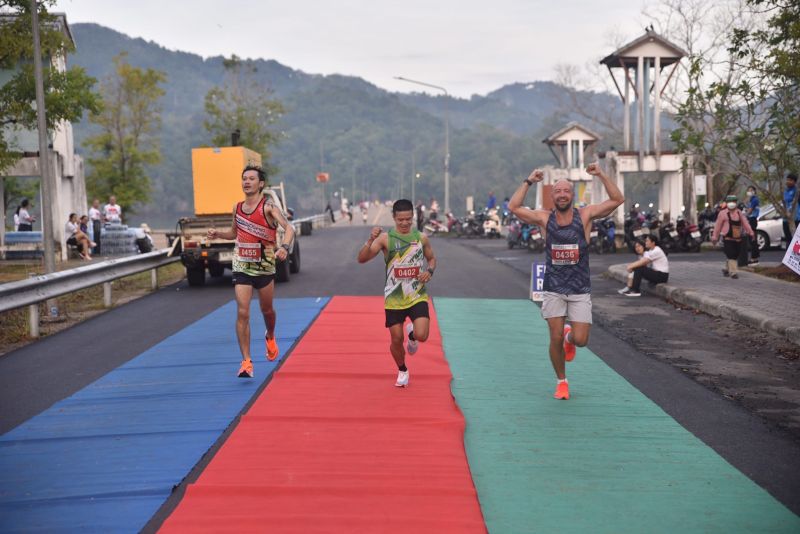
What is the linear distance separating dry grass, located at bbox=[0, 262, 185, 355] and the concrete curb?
1021cm

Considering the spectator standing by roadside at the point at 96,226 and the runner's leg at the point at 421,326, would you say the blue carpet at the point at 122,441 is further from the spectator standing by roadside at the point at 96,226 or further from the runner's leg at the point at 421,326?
the spectator standing by roadside at the point at 96,226

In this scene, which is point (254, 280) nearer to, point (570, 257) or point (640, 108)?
point (570, 257)

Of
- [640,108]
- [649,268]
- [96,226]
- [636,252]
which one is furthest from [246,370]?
[640,108]

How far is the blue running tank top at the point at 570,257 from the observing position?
8.31 metres

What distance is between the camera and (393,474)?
6082 millimetres

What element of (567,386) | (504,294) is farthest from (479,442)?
(504,294)

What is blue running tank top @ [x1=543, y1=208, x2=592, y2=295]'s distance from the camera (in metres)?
8.31

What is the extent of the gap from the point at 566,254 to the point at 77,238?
24.0 meters

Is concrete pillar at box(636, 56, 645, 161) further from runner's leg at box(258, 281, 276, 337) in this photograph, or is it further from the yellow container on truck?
runner's leg at box(258, 281, 276, 337)

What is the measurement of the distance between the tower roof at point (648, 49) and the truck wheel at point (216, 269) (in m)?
19.0

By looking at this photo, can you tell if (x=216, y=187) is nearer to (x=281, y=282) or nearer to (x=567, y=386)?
(x=281, y=282)

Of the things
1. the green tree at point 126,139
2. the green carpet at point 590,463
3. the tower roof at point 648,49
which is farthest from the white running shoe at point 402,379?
the green tree at point 126,139

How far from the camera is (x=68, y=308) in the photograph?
16.8m

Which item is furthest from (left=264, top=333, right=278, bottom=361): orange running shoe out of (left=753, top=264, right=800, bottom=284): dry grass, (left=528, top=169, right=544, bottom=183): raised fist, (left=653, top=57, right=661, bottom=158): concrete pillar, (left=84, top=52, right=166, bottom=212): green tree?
(left=84, top=52, right=166, bottom=212): green tree
